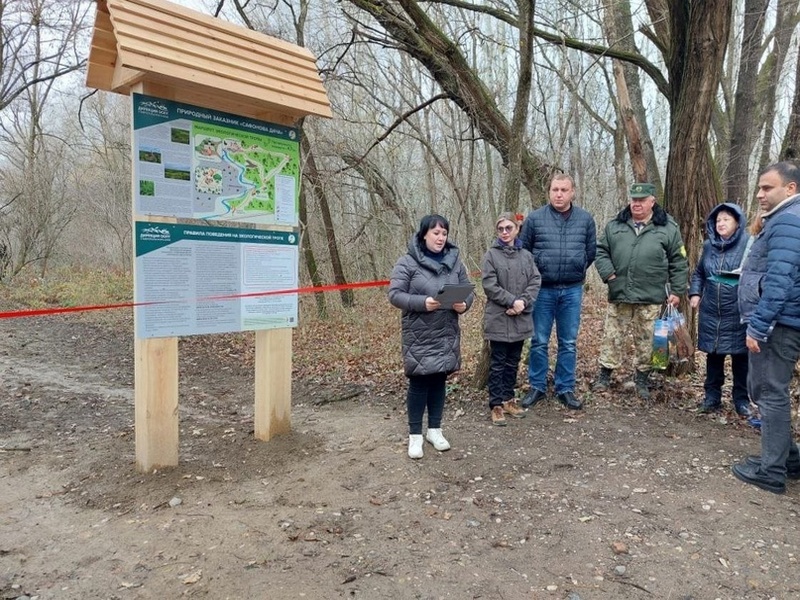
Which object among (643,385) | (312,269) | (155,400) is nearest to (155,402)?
(155,400)

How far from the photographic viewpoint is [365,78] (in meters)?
10.5

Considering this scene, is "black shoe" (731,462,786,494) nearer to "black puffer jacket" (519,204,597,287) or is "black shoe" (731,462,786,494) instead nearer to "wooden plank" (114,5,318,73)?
"black puffer jacket" (519,204,597,287)

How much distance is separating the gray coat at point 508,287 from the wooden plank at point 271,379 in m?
1.76

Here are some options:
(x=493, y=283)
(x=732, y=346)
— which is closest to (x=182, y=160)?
(x=493, y=283)

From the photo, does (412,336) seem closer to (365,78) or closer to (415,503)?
(415,503)

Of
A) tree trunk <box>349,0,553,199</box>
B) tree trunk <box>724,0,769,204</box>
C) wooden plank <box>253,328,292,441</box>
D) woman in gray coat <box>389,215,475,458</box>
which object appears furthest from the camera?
tree trunk <box>724,0,769,204</box>

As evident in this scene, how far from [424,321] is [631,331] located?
2416 millimetres

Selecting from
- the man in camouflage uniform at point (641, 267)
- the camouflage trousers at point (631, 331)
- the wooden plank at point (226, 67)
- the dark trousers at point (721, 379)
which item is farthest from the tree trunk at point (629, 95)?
the wooden plank at point (226, 67)

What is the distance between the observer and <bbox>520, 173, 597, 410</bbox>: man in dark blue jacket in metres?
5.01

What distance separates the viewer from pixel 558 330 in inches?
204

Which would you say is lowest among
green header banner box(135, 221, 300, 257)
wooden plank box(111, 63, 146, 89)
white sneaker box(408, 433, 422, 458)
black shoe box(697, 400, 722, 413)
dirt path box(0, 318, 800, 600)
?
dirt path box(0, 318, 800, 600)

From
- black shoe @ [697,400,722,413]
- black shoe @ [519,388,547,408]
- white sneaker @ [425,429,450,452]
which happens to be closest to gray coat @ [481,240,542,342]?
black shoe @ [519,388,547,408]

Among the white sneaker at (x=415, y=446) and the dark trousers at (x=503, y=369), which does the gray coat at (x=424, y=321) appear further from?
the dark trousers at (x=503, y=369)

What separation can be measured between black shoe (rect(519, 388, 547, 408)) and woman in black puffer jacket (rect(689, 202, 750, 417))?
4.73 ft
